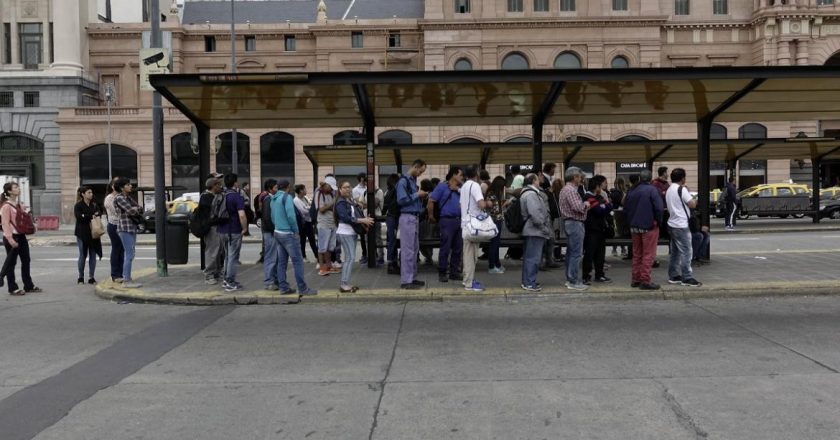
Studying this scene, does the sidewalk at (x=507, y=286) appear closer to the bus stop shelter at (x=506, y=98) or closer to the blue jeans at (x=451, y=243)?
the blue jeans at (x=451, y=243)

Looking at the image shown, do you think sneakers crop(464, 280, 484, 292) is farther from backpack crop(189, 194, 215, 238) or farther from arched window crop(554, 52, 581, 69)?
arched window crop(554, 52, 581, 69)

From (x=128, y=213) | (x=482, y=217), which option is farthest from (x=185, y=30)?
(x=482, y=217)

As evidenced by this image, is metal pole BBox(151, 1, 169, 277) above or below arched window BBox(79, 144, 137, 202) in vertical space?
below

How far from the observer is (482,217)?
29.6ft

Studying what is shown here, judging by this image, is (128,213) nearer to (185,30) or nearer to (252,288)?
(252,288)

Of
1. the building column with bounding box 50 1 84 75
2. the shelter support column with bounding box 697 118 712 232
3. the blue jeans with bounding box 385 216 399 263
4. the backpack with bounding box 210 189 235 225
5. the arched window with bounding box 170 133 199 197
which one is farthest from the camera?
the arched window with bounding box 170 133 199 197

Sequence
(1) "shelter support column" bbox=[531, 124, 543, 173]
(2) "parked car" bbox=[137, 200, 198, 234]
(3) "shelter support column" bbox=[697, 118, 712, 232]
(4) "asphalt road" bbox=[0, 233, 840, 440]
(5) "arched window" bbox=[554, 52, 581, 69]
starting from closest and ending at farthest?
1. (4) "asphalt road" bbox=[0, 233, 840, 440]
2. (3) "shelter support column" bbox=[697, 118, 712, 232]
3. (1) "shelter support column" bbox=[531, 124, 543, 173]
4. (2) "parked car" bbox=[137, 200, 198, 234]
5. (5) "arched window" bbox=[554, 52, 581, 69]

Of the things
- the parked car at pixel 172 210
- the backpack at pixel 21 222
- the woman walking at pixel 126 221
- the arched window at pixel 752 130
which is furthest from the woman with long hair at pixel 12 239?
the arched window at pixel 752 130

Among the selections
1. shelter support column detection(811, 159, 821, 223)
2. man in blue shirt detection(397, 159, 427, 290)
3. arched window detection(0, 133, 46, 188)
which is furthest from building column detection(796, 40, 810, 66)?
arched window detection(0, 133, 46, 188)

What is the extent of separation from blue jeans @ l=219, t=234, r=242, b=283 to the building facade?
35024mm

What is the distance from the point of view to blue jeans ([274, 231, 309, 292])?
358 inches

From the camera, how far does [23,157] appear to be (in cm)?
4584

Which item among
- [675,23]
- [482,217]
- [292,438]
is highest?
[675,23]

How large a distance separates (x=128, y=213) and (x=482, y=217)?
18.8 ft
